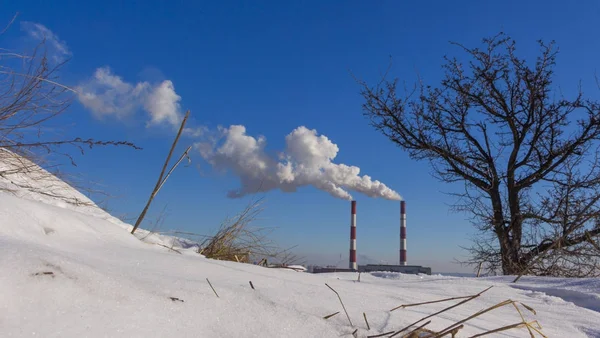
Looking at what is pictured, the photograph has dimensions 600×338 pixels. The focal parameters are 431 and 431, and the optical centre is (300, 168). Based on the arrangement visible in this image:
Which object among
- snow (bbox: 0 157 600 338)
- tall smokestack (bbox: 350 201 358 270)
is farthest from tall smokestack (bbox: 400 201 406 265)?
snow (bbox: 0 157 600 338)

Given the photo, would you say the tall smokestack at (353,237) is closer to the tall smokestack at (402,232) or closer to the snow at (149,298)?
the tall smokestack at (402,232)

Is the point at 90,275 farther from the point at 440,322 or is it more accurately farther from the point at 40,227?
the point at 440,322

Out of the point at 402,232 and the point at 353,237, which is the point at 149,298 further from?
the point at 402,232

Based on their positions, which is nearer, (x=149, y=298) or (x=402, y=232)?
(x=149, y=298)

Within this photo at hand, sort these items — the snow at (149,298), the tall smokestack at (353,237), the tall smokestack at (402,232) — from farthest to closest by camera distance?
1. the tall smokestack at (353,237)
2. the tall smokestack at (402,232)
3. the snow at (149,298)

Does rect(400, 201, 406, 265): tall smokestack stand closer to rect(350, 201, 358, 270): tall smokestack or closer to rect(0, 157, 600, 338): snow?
rect(350, 201, 358, 270): tall smokestack

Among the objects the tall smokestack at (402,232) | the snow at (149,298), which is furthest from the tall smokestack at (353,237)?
the snow at (149,298)

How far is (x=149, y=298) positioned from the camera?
2.50ft

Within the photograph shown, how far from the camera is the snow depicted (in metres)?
0.65

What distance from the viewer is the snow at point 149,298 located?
649 mm

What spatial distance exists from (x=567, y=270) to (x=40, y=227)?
19.3 ft

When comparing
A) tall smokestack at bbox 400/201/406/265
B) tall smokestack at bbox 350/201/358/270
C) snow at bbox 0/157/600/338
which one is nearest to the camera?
snow at bbox 0/157/600/338

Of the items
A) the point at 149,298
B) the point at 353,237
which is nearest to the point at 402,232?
the point at 353,237

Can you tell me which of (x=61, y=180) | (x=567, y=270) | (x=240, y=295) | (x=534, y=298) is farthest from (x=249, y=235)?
(x=567, y=270)
